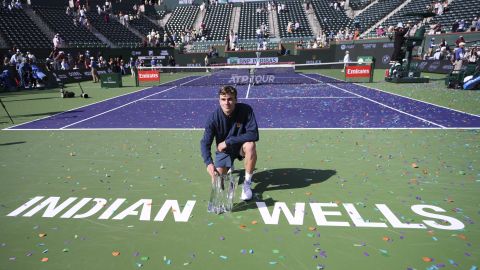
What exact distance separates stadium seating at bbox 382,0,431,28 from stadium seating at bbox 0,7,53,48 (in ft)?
112

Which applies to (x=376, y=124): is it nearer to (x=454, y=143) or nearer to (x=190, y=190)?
(x=454, y=143)

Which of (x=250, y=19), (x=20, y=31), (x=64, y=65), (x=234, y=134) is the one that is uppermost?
(x=250, y=19)

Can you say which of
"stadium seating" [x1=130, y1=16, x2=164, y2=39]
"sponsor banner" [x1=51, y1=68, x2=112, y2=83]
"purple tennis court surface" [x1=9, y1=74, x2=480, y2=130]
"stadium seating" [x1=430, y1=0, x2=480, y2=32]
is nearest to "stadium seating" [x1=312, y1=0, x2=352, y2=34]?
"stadium seating" [x1=430, y1=0, x2=480, y2=32]

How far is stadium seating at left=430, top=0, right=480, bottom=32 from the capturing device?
27.1 metres

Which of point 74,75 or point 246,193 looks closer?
point 246,193

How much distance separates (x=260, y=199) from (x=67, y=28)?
37.3 m

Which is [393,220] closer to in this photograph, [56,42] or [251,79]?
[251,79]

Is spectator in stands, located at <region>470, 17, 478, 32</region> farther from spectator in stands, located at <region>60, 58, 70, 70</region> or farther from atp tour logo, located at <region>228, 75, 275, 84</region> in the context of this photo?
spectator in stands, located at <region>60, 58, 70, 70</region>

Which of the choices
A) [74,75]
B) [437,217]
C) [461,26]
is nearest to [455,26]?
[461,26]

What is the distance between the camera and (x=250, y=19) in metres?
48.4

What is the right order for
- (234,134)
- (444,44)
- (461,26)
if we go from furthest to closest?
(461,26) < (444,44) < (234,134)

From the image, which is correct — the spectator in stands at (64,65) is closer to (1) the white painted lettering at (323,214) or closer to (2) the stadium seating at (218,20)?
(2) the stadium seating at (218,20)

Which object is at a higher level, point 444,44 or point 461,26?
point 461,26

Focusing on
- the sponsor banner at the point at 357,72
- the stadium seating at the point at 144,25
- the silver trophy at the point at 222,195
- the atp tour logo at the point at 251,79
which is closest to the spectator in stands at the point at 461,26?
the sponsor banner at the point at 357,72
